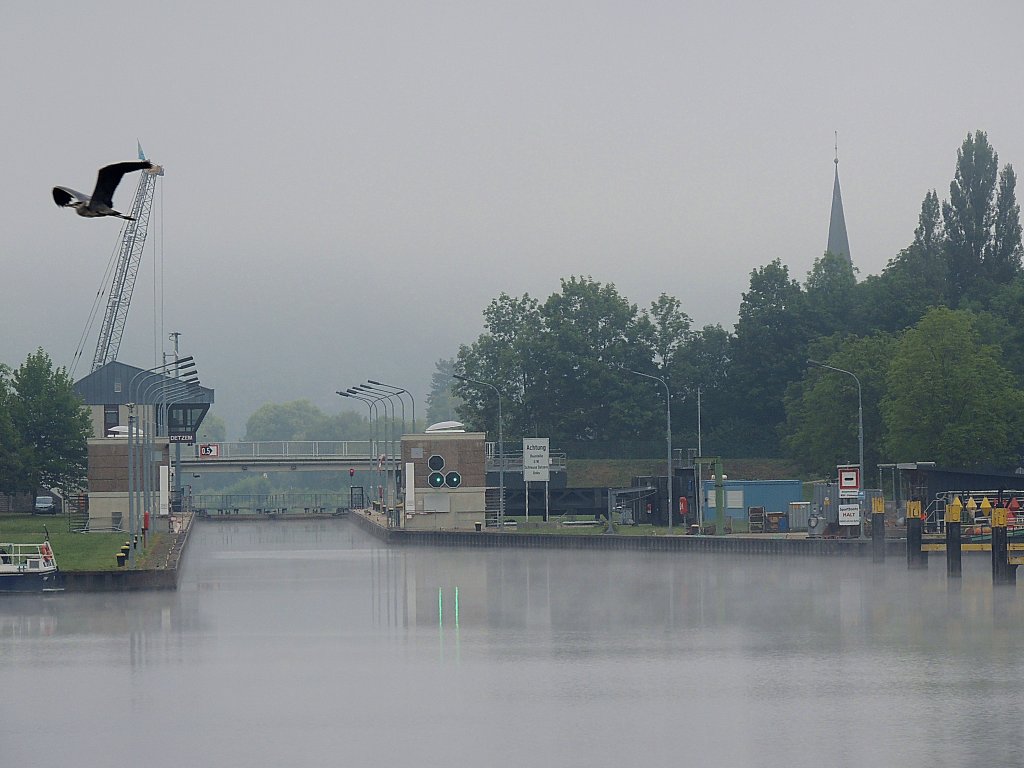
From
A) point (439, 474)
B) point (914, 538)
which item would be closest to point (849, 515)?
point (914, 538)

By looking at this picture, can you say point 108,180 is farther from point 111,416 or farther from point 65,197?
point 111,416

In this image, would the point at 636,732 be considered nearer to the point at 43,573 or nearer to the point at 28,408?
the point at 43,573

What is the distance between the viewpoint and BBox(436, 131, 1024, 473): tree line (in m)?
117

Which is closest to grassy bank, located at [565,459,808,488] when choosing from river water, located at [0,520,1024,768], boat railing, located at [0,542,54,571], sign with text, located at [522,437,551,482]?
sign with text, located at [522,437,551,482]

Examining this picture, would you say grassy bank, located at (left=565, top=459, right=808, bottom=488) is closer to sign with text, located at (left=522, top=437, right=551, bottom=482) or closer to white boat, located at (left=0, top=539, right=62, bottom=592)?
sign with text, located at (left=522, top=437, right=551, bottom=482)

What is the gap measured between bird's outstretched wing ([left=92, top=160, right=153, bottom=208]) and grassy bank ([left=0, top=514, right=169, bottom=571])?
43029 millimetres

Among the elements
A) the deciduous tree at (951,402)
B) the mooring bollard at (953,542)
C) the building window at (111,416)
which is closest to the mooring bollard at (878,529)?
the mooring bollard at (953,542)

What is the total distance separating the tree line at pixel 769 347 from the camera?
385 ft

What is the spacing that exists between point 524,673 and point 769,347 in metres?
114

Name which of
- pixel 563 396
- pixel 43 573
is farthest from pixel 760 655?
pixel 563 396

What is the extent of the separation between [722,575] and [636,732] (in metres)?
32.8

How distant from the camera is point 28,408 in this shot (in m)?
111

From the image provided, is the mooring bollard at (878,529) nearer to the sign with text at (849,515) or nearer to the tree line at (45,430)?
the sign with text at (849,515)

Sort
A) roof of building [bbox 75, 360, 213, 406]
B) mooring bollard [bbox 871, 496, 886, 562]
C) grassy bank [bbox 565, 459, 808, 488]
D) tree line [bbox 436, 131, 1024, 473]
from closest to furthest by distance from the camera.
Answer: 1. mooring bollard [bbox 871, 496, 886, 562]
2. tree line [bbox 436, 131, 1024, 473]
3. roof of building [bbox 75, 360, 213, 406]
4. grassy bank [bbox 565, 459, 808, 488]
